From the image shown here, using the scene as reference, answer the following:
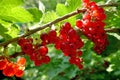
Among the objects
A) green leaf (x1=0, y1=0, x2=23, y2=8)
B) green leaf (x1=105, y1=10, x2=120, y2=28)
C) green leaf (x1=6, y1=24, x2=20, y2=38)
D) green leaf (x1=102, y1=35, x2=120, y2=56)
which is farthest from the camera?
green leaf (x1=102, y1=35, x2=120, y2=56)

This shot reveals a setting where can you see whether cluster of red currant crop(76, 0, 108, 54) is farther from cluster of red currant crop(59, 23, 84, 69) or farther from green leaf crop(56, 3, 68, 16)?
green leaf crop(56, 3, 68, 16)

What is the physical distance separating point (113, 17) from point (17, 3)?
0.75 meters

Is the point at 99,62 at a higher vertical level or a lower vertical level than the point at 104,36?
higher

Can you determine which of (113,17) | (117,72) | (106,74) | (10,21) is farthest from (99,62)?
(10,21)

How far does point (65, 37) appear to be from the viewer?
2.16m

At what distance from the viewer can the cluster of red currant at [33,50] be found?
2146 mm

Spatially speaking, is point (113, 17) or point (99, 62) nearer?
point (113, 17)

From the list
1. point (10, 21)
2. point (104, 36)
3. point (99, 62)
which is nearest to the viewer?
point (10, 21)

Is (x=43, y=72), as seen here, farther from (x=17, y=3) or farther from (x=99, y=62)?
(x=17, y=3)

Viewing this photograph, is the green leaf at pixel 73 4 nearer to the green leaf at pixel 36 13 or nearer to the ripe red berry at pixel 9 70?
the green leaf at pixel 36 13

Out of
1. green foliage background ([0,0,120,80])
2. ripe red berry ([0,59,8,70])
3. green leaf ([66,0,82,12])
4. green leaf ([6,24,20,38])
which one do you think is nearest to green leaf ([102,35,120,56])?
green foliage background ([0,0,120,80])

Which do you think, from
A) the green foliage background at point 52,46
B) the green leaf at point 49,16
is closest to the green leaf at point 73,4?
the green foliage background at point 52,46

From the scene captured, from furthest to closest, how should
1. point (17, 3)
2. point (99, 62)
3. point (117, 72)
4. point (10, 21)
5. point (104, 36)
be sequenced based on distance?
point (99, 62)
point (117, 72)
point (104, 36)
point (10, 21)
point (17, 3)

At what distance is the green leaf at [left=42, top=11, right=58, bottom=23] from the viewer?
7.43 ft
